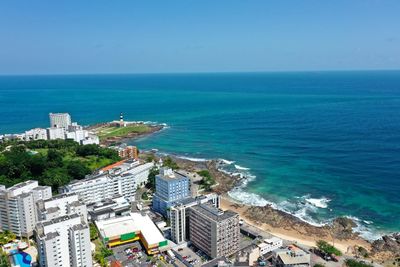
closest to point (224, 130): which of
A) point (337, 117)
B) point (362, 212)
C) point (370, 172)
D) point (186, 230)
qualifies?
point (337, 117)

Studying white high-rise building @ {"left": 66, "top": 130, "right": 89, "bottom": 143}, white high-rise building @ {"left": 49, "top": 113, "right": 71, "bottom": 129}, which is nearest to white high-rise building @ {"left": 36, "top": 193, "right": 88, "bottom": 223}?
white high-rise building @ {"left": 66, "top": 130, "right": 89, "bottom": 143}

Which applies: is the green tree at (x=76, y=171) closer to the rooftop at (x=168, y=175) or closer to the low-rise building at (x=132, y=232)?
the rooftop at (x=168, y=175)

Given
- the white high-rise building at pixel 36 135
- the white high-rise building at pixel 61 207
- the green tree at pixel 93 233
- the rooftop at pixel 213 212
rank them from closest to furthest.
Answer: the rooftop at pixel 213 212 < the white high-rise building at pixel 61 207 < the green tree at pixel 93 233 < the white high-rise building at pixel 36 135

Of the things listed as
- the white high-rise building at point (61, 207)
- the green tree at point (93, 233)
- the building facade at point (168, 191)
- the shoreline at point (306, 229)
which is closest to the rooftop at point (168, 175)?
the building facade at point (168, 191)

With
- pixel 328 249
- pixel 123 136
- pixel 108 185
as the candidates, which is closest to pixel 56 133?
pixel 123 136

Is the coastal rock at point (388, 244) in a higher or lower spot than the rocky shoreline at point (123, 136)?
lower

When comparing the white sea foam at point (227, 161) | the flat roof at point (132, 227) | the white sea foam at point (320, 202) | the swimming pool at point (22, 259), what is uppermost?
the flat roof at point (132, 227)
